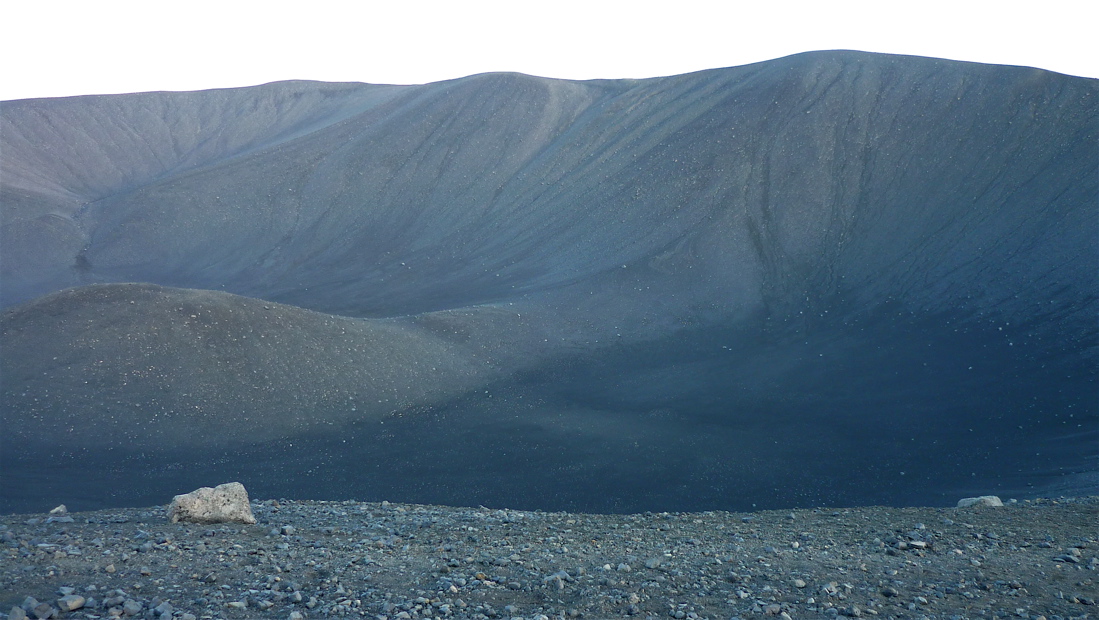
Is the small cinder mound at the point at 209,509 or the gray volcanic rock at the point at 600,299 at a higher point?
the gray volcanic rock at the point at 600,299

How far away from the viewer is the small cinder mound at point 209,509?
670cm

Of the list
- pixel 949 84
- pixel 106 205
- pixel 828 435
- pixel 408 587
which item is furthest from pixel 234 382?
pixel 949 84

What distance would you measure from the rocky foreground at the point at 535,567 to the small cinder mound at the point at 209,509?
0.44 ft

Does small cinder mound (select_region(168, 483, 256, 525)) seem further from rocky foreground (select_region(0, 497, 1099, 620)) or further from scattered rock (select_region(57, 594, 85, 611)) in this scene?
scattered rock (select_region(57, 594, 85, 611))

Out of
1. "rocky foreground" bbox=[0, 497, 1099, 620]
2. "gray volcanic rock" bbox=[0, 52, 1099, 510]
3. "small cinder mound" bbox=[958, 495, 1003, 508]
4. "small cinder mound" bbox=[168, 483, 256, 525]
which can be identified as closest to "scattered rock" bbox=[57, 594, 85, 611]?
"rocky foreground" bbox=[0, 497, 1099, 620]

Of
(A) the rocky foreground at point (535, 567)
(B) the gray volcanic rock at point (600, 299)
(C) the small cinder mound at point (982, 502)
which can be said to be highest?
(B) the gray volcanic rock at point (600, 299)

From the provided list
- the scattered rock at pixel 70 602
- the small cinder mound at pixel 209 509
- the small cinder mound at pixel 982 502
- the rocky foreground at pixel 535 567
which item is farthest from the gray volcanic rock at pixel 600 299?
the scattered rock at pixel 70 602

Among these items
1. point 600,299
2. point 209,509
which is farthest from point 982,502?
point 600,299

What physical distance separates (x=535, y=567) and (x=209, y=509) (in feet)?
10.2

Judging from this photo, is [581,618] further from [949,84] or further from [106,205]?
[106,205]

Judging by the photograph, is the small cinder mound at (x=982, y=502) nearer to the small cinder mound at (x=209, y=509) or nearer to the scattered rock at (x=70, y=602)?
the small cinder mound at (x=209, y=509)

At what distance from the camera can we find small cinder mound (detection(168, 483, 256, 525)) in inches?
264

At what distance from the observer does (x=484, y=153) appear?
25453mm

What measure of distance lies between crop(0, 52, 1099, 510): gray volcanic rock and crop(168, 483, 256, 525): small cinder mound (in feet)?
10.6
